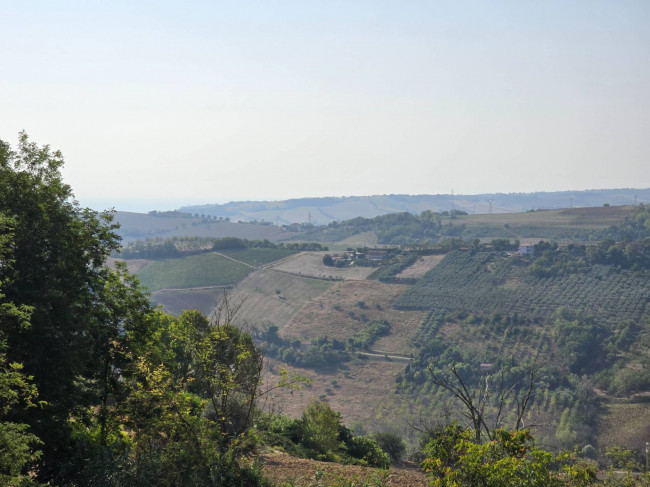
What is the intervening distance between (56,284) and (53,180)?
115 inches

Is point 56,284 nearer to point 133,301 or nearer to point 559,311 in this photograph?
point 133,301

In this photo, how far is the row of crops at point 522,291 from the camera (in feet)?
304

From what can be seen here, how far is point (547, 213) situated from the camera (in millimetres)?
194625

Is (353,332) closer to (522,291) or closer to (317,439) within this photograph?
(522,291)

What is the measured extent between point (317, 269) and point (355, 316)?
30595 mm

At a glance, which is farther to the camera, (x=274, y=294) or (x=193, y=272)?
(x=193, y=272)

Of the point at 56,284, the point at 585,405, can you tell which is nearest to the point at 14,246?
the point at 56,284

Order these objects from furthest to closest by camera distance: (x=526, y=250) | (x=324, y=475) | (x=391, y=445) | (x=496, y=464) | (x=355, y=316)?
(x=526, y=250), (x=355, y=316), (x=391, y=445), (x=324, y=475), (x=496, y=464)

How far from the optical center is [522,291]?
4107 inches

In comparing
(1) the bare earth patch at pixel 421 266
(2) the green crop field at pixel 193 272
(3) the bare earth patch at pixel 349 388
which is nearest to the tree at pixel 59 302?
(3) the bare earth patch at pixel 349 388

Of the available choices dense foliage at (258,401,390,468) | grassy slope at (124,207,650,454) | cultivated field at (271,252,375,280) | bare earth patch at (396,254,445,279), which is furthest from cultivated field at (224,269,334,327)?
dense foliage at (258,401,390,468)

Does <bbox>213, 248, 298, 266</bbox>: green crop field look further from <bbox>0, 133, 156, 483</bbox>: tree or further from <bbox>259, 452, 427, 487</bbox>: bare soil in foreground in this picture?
<bbox>0, 133, 156, 483</bbox>: tree

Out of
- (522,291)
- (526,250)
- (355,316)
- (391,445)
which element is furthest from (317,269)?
(391,445)

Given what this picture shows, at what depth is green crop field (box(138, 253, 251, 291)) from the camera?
12400cm
